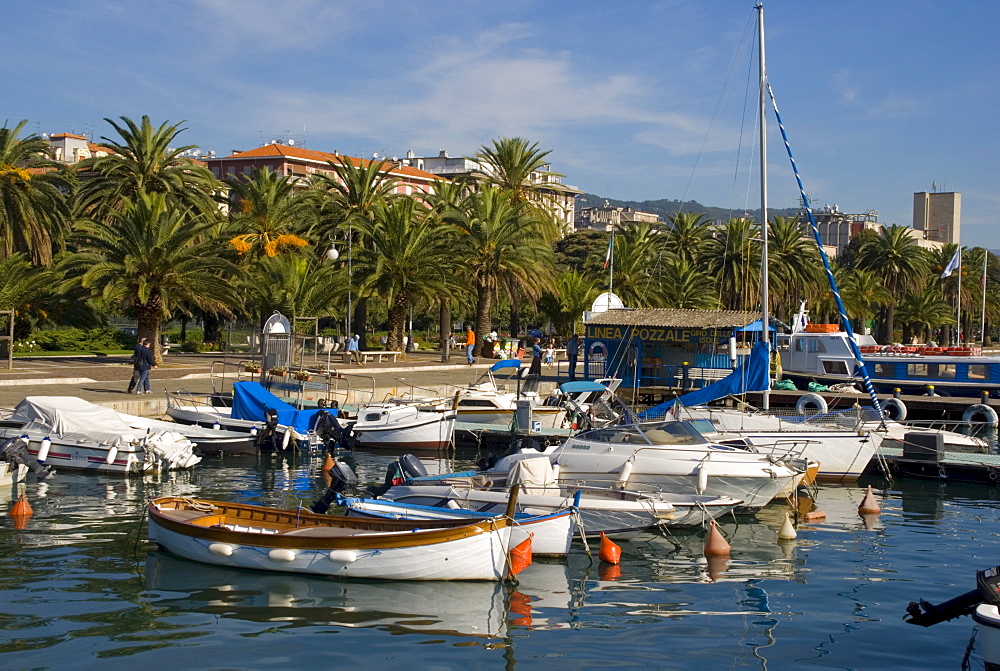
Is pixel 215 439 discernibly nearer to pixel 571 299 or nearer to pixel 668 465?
pixel 668 465

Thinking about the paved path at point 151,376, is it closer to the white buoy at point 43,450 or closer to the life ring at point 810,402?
the white buoy at point 43,450

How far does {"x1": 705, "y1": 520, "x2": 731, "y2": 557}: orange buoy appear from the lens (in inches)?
664

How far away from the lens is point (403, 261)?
48.7 m

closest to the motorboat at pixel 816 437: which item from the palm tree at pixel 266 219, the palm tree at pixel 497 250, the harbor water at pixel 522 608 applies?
the harbor water at pixel 522 608

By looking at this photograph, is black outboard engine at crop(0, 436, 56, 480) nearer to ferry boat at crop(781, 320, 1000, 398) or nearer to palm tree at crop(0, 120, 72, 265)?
palm tree at crop(0, 120, 72, 265)

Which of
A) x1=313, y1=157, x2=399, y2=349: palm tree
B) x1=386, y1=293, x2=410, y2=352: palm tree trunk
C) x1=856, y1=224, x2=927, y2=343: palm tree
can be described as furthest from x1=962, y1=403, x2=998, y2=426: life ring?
x1=856, y1=224, x2=927, y2=343: palm tree

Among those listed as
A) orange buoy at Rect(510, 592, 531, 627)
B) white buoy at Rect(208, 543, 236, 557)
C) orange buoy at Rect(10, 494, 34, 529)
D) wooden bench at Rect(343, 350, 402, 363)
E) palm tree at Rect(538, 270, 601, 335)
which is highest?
palm tree at Rect(538, 270, 601, 335)

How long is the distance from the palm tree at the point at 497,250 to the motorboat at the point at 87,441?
27929 millimetres

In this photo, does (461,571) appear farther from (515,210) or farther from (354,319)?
(354,319)

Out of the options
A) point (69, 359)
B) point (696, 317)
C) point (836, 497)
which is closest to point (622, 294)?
point (696, 317)

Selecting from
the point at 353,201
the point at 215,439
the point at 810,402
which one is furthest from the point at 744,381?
the point at 353,201

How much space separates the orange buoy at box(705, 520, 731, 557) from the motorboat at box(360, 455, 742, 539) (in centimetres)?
61

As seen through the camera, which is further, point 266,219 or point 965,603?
A: point 266,219

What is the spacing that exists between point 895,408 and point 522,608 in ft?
93.0
